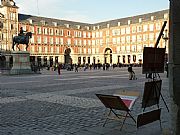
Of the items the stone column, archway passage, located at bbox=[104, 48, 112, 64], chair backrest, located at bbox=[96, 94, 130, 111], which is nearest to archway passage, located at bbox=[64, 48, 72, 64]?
archway passage, located at bbox=[104, 48, 112, 64]

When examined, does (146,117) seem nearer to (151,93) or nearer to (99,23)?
(151,93)

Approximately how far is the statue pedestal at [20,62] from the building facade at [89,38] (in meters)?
49.0

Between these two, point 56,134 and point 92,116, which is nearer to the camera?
point 56,134

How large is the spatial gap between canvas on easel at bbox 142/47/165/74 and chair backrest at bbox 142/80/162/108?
0.27 m

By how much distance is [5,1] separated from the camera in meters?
82.9

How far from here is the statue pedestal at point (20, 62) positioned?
113 feet

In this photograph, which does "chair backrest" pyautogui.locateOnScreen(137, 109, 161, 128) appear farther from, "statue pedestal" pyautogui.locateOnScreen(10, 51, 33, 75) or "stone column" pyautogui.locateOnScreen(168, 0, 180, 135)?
"statue pedestal" pyautogui.locateOnScreen(10, 51, 33, 75)

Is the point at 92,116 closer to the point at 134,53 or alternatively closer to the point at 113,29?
the point at 134,53

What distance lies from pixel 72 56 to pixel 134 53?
24.5 metres

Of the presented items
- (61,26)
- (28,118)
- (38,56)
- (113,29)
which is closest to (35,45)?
(38,56)

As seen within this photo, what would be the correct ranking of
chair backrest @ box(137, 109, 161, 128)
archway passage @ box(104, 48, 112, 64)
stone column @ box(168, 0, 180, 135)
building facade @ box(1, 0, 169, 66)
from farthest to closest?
archway passage @ box(104, 48, 112, 64), building facade @ box(1, 0, 169, 66), chair backrest @ box(137, 109, 161, 128), stone column @ box(168, 0, 180, 135)

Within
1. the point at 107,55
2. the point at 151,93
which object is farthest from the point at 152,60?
the point at 107,55

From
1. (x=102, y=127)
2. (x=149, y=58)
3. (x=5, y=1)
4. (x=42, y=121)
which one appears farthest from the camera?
(x=5, y=1)

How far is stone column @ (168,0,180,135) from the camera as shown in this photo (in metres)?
3.69
